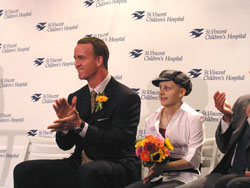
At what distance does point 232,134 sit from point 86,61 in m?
1.65

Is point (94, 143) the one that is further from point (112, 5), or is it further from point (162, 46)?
point (112, 5)

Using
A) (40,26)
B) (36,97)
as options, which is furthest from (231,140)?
(40,26)

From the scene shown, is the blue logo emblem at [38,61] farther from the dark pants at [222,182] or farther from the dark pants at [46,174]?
the dark pants at [222,182]

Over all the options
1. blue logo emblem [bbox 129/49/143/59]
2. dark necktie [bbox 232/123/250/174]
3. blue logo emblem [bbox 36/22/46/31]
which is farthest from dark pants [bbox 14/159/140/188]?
blue logo emblem [bbox 36/22/46/31]

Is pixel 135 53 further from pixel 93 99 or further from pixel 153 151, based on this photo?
pixel 153 151

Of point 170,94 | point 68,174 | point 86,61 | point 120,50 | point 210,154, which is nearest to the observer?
point 170,94

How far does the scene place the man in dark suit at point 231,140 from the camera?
3.13m

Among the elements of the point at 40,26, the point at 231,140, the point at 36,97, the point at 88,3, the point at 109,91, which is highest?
the point at 88,3

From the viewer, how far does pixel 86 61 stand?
13.4 feet

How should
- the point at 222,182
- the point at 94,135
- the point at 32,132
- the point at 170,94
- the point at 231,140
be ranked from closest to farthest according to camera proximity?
the point at 222,182, the point at 231,140, the point at 94,135, the point at 170,94, the point at 32,132

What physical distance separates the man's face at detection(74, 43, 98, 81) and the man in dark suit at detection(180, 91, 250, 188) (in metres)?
1.39

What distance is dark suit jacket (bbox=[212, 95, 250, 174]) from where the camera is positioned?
10.8 ft

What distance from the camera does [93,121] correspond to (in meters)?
3.85

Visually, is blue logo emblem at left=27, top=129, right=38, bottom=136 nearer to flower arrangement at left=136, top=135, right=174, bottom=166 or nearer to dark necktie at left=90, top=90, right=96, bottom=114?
dark necktie at left=90, top=90, right=96, bottom=114
